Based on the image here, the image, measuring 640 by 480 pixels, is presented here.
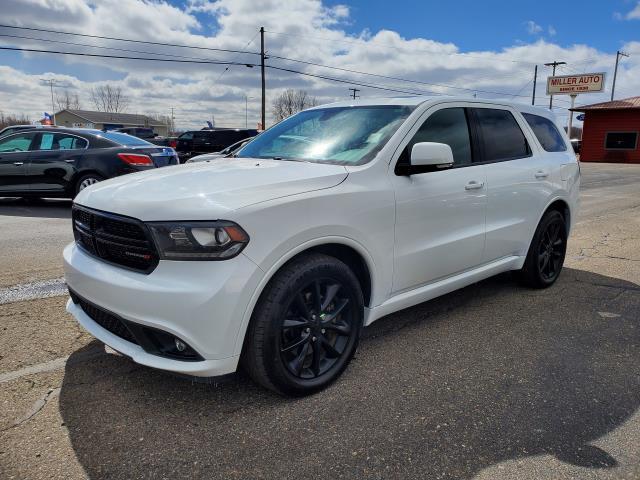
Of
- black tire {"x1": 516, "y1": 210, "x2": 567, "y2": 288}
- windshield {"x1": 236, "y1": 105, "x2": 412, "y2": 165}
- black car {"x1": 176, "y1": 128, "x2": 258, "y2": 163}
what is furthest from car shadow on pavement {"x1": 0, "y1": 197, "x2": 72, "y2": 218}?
black car {"x1": 176, "y1": 128, "x2": 258, "y2": 163}

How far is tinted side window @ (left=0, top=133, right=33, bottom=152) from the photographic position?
31.1ft

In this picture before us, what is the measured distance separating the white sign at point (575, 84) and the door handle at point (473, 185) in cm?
4878

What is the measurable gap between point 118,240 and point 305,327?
3.54 ft

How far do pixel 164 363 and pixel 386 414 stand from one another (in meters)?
1.18

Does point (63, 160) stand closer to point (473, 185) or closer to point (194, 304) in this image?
point (473, 185)

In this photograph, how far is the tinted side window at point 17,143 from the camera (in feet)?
31.1

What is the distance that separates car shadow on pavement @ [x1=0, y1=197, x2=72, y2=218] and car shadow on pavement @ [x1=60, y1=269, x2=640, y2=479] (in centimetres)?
683

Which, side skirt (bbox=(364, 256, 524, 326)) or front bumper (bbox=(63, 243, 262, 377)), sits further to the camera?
side skirt (bbox=(364, 256, 524, 326))

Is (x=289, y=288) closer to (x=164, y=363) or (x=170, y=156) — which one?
(x=164, y=363)

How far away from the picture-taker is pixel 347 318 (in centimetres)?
298

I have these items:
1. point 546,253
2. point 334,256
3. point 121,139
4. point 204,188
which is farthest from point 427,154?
point 121,139

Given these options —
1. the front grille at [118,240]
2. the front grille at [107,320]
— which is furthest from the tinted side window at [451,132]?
the front grille at [107,320]

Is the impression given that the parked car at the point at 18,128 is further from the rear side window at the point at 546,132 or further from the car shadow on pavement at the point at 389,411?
the rear side window at the point at 546,132

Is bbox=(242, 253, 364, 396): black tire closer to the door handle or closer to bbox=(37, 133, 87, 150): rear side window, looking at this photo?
the door handle
